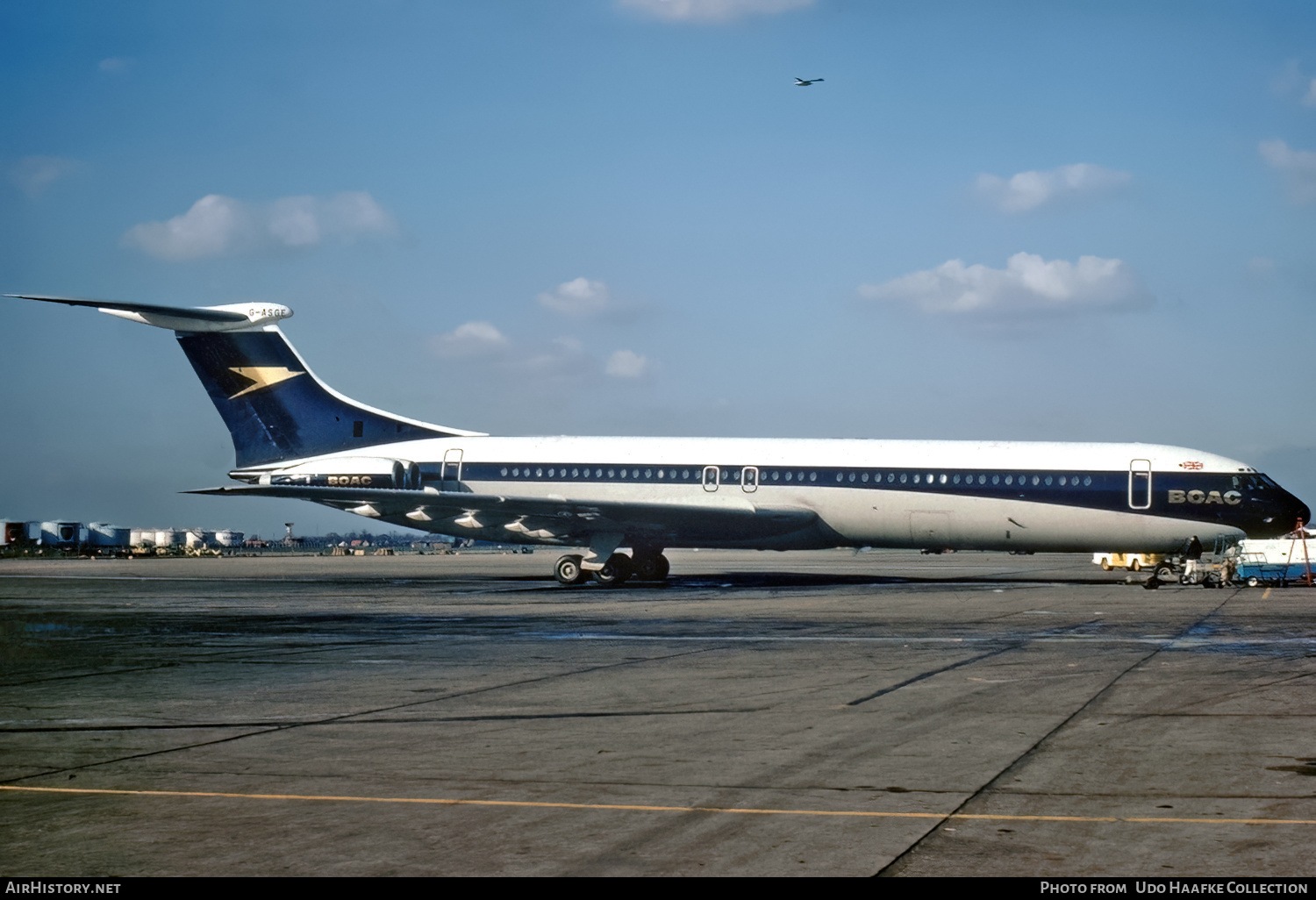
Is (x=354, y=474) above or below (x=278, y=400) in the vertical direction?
below

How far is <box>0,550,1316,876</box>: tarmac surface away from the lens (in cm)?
611

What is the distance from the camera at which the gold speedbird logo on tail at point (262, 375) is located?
3706cm

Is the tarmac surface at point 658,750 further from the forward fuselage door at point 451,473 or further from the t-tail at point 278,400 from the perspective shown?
the t-tail at point 278,400

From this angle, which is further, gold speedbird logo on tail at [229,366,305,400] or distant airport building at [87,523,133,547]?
distant airport building at [87,523,133,547]

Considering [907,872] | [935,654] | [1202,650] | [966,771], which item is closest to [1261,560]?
[1202,650]

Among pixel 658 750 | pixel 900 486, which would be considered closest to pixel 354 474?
pixel 900 486

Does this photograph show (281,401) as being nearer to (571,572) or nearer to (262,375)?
(262,375)

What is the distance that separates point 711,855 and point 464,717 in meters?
4.95

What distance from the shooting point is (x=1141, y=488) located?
31438 millimetres

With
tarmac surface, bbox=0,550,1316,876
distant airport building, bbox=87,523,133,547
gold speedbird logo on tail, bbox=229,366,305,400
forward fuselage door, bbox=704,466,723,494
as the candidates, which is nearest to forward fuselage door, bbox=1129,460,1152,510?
forward fuselage door, bbox=704,466,723,494

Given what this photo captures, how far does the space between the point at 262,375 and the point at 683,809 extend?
108ft

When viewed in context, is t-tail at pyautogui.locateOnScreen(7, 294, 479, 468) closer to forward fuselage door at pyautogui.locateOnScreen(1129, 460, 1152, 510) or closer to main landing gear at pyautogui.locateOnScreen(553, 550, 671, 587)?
main landing gear at pyautogui.locateOnScreen(553, 550, 671, 587)

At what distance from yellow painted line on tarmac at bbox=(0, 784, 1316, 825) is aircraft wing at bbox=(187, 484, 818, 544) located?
79.0ft

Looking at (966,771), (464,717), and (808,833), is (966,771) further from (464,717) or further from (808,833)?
(464,717)
